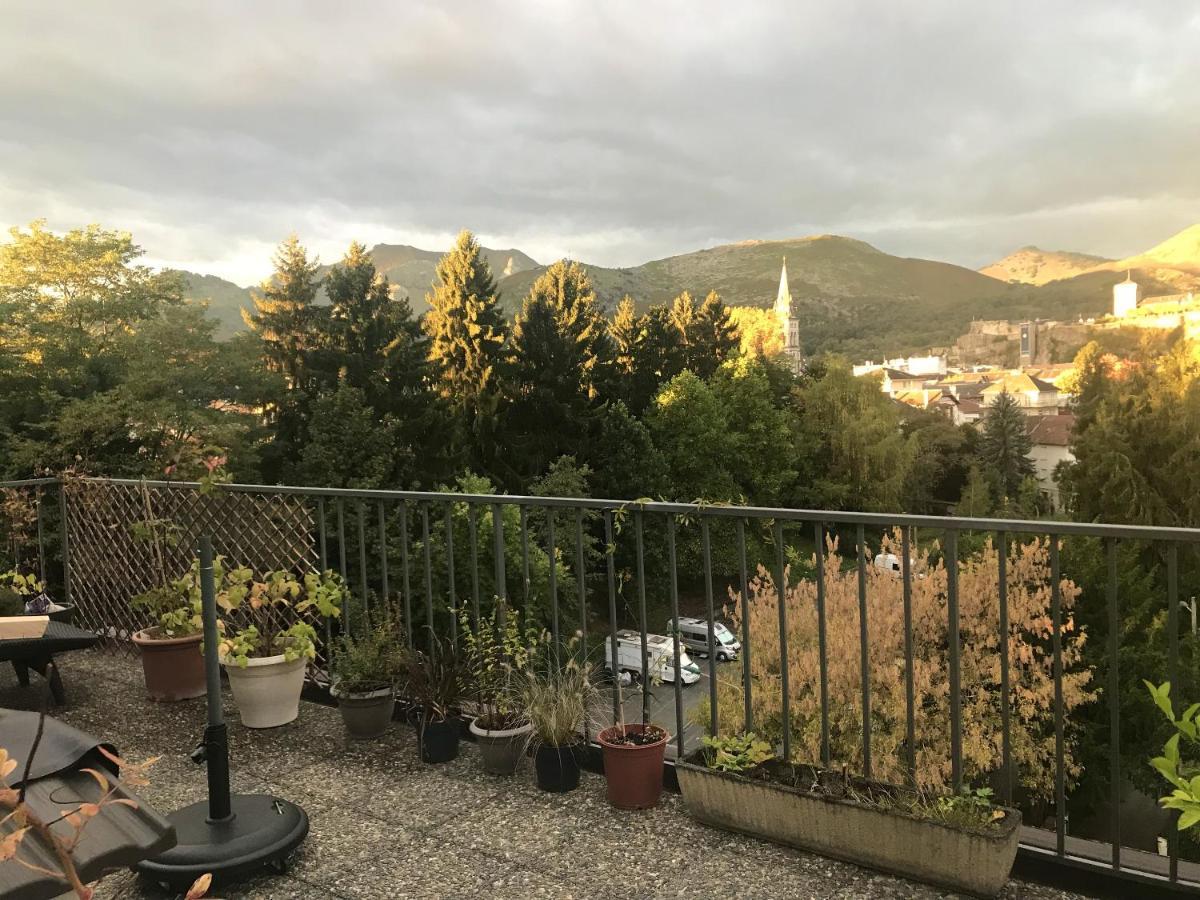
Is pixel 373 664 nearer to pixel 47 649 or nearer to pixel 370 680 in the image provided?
pixel 370 680

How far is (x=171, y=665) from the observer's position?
3.96m

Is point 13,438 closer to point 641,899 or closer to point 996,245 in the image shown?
point 641,899

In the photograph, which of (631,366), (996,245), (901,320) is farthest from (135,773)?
(996,245)

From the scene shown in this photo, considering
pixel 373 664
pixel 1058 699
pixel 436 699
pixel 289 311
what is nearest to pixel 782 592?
pixel 1058 699

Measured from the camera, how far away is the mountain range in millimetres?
90438

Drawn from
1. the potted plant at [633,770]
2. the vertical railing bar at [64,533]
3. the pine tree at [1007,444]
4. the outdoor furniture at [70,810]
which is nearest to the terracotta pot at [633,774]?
the potted plant at [633,770]

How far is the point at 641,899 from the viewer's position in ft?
7.38

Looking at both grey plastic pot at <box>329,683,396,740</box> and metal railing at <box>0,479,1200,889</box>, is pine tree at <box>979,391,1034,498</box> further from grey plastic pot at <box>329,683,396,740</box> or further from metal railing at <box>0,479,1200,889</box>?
grey plastic pot at <box>329,683,396,740</box>

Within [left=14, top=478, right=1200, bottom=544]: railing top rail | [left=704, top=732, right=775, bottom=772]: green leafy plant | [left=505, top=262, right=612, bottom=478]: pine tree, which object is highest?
[left=505, top=262, right=612, bottom=478]: pine tree

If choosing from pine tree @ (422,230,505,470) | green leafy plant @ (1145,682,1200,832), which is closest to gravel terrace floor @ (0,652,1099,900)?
green leafy plant @ (1145,682,1200,832)

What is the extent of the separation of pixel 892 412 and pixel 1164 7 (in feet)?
80.9

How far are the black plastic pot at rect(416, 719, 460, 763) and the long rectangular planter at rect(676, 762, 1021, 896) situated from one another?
994mm

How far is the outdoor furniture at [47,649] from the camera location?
357cm

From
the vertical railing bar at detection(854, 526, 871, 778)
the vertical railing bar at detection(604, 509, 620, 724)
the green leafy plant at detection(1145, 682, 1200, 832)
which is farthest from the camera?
the vertical railing bar at detection(604, 509, 620, 724)
